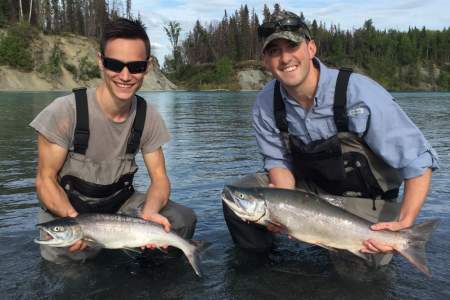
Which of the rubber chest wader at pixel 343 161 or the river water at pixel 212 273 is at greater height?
the rubber chest wader at pixel 343 161

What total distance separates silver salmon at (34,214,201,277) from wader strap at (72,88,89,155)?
0.78 metres

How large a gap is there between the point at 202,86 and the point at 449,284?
299ft

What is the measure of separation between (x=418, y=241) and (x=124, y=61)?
3045mm

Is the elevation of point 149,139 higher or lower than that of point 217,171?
higher

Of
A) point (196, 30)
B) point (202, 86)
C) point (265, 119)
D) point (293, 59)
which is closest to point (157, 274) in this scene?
point (265, 119)

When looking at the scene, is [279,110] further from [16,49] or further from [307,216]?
[16,49]

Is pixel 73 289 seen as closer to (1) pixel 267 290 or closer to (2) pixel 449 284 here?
(1) pixel 267 290

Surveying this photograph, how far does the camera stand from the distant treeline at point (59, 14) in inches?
2918

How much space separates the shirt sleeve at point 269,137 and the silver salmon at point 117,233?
1434 mm

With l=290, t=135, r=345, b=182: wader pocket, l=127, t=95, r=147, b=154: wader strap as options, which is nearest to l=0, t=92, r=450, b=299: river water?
l=290, t=135, r=345, b=182: wader pocket

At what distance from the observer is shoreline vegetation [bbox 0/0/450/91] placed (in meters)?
62.4

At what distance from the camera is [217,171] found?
32.9 feet

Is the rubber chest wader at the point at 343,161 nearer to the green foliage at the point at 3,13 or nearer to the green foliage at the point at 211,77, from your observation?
the green foliage at the point at 3,13

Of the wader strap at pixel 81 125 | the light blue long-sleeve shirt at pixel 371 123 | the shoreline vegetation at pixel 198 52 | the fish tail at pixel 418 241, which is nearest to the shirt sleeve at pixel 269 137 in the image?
the light blue long-sleeve shirt at pixel 371 123
